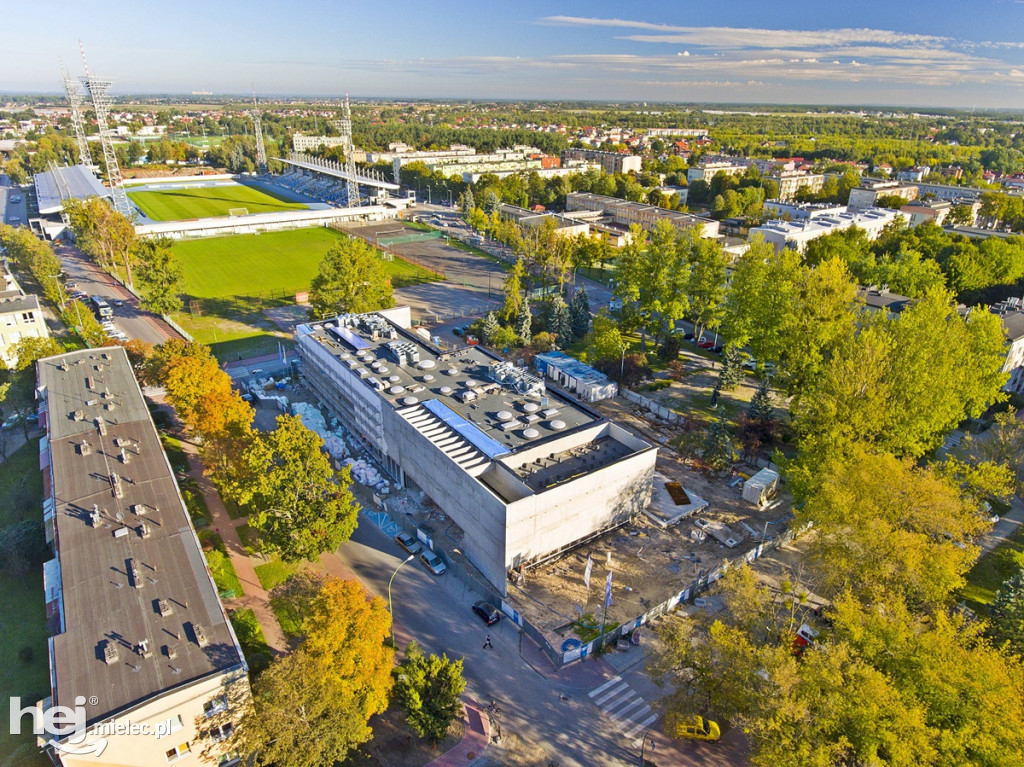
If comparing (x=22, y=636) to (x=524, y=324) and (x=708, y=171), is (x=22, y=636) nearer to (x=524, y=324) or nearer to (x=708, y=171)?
(x=524, y=324)

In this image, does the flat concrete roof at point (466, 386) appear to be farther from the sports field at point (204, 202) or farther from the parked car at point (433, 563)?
the sports field at point (204, 202)

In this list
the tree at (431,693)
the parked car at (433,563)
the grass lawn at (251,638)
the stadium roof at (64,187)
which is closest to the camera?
the tree at (431,693)

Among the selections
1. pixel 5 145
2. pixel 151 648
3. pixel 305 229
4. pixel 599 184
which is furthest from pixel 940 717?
pixel 5 145

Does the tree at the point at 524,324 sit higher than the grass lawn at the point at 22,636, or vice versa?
the tree at the point at 524,324

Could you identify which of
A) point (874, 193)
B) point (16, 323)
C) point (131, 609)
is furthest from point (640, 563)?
point (874, 193)

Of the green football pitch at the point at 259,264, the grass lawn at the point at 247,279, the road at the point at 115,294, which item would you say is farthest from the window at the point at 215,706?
the green football pitch at the point at 259,264

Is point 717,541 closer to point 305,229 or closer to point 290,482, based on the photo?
point 290,482

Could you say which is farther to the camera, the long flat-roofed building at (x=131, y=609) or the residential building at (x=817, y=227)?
the residential building at (x=817, y=227)
